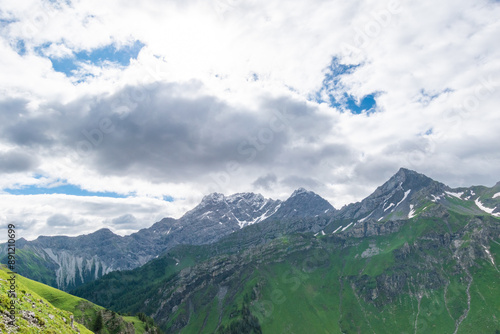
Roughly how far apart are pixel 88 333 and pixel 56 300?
287ft

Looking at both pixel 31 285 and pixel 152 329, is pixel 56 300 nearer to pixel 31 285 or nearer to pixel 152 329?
pixel 31 285

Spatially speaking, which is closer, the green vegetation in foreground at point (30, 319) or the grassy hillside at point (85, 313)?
the green vegetation in foreground at point (30, 319)

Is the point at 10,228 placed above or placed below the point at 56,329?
above

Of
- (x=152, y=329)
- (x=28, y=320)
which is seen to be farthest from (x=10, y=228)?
(x=152, y=329)

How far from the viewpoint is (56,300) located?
487 ft

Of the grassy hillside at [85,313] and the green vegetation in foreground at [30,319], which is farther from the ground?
the green vegetation in foreground at [30,319]

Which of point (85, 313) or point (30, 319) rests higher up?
point (30, 319)

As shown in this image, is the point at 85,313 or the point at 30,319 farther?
the point at 85,313

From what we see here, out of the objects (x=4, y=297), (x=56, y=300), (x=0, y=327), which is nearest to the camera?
(x=0, y=327)

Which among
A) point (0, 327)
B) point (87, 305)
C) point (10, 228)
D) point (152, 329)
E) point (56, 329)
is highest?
point (10, 228)

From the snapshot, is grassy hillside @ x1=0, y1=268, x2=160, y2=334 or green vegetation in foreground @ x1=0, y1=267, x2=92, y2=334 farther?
grassy hillside @ x1=0, y1=268, x2=160, y2=334

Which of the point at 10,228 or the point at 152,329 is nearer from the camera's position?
the point at 10,228

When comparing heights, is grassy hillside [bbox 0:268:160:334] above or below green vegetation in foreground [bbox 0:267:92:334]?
below

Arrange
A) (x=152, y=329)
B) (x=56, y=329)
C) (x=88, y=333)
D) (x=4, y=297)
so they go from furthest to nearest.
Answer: (x=152, y=329) < (x=88, y=333) < (x=56, y=329) < (x=4, y=297)
